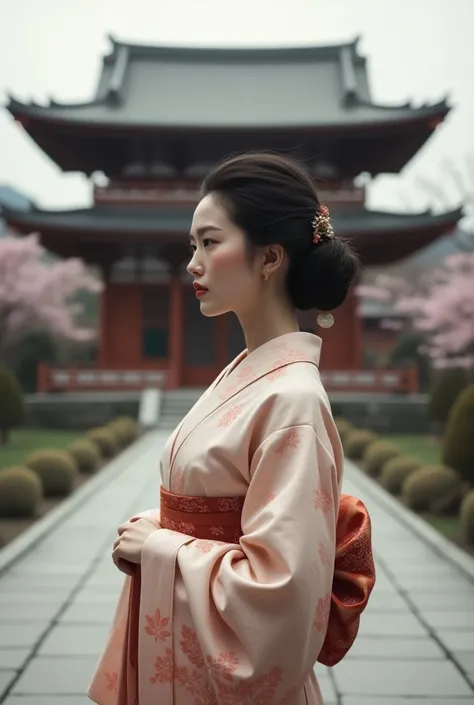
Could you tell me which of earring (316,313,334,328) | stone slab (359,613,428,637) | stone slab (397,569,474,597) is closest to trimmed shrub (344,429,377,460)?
stone slab (397,569,474,597)

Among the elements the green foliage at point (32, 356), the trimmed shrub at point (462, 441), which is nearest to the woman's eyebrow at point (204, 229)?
the trimmed shrub at point (462, 441)

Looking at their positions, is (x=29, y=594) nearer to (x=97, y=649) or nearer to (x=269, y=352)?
(x=97, y=649)

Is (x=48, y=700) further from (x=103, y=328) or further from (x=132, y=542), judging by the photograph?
(x=103, y=328)

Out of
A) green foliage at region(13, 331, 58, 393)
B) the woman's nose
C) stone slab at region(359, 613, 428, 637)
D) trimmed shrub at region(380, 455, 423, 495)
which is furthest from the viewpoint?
green foliage at region(13, 331, 58, 393)

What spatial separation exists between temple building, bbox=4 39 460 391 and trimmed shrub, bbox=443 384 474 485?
30.8 feet

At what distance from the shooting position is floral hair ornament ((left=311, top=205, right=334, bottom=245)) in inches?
65.1

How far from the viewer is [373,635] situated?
4.08m

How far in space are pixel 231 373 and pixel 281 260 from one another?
30 centimetres

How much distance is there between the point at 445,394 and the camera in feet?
47.8

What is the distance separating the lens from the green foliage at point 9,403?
1367 centimetres

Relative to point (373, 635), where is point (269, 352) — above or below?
above

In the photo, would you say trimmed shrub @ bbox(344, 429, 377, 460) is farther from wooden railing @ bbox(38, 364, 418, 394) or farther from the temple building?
wooden railing @ bbox(38, 364, 418, 394)

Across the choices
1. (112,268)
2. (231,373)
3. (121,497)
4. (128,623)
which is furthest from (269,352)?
(112,268)

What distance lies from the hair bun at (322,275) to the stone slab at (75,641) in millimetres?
2760
